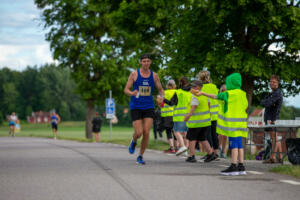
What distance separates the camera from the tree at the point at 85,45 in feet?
123

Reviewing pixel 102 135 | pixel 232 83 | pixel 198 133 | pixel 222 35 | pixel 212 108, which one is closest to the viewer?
pixel 232 83

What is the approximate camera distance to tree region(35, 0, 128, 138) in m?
37.6

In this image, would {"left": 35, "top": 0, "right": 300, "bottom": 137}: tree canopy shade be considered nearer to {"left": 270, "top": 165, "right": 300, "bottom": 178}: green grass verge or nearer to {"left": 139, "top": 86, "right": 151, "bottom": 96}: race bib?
{"left": 139, "top": 86, "right": 151, "bottom": 96}: race bib

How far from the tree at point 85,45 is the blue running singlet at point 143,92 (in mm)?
26638

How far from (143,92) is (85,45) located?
2772 cm

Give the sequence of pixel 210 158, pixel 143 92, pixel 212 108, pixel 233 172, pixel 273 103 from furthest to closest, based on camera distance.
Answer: pixel 212 108 → pixel 210 158 → pixel 273 103 → pixel 143 92 → pixel 233 172

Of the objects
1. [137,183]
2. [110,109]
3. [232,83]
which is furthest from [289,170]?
[110,109]

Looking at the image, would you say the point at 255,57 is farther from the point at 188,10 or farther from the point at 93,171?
the point at 93,171

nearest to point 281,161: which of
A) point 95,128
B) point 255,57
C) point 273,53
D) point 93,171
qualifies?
point 93,171

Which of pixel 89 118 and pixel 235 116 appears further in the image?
pixel 89 118

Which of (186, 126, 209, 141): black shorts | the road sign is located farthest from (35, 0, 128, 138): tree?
(186, 126, 209, 141): black shorts

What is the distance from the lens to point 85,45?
38.1 metres

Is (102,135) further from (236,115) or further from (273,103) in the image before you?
(236,115)

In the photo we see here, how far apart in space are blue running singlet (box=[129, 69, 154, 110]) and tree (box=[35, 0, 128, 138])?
87.4ft
